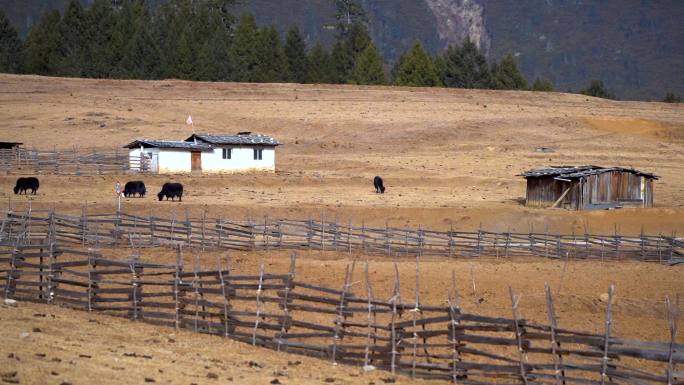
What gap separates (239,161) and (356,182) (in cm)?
723

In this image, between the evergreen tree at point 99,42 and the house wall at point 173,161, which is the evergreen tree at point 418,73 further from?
the house wall at point 173,161

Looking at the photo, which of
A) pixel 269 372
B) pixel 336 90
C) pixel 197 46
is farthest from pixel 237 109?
pixel 269 372

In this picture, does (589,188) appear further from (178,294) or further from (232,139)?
(178,294)

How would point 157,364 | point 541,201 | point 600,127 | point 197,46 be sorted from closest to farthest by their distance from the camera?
point 157,364 → point 541,201 → point 600,127 → point 197,46

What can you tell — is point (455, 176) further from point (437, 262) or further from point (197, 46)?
point (197, 46)

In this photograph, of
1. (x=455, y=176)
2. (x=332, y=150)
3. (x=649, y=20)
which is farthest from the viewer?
(x=649, y=20)

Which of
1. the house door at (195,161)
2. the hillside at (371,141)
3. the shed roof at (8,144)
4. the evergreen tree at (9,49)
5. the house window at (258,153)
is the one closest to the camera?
the hillside at (371,141)

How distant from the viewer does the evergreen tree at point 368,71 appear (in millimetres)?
106938

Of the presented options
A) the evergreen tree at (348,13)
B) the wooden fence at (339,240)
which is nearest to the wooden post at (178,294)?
the wooden fence at (339,240)

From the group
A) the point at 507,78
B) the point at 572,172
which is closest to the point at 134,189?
the point at 572,172

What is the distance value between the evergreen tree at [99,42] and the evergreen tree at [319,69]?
1777 centimetres

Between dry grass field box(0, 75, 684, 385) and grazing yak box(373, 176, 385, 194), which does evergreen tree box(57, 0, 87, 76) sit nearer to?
dry grass field box(0, 75, 684, 385)

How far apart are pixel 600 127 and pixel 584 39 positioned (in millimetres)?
100252

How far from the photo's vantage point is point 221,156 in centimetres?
6056
